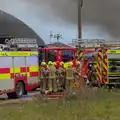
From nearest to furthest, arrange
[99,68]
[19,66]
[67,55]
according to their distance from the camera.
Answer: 1. [19,66]
2. [99,68]
3. [67,55]

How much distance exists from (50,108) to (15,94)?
7.75m

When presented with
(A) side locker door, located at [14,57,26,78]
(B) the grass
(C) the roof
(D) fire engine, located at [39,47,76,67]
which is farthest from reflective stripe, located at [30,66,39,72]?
(C) the roof

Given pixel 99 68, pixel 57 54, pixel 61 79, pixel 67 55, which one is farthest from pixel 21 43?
pixel 61 79

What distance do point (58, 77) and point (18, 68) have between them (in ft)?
7.48

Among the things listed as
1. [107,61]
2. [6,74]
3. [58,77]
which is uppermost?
[107,61]

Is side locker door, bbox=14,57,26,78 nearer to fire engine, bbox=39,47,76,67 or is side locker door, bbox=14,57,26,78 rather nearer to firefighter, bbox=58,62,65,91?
firefighter, bbox=58,62,65,91

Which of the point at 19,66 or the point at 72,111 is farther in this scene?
the point at 19,66

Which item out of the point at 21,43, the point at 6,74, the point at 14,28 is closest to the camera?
the point at 6,74

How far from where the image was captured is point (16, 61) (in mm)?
20609

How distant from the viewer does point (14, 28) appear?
54531 millimetres

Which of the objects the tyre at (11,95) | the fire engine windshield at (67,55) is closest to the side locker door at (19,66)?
the tyre at (11,95)

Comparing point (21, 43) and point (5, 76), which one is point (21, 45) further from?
point (5, 76)

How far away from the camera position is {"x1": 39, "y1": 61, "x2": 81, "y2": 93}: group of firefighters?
18.8m

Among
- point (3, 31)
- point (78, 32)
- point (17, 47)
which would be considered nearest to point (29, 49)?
point (17, 47)
